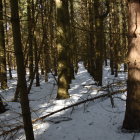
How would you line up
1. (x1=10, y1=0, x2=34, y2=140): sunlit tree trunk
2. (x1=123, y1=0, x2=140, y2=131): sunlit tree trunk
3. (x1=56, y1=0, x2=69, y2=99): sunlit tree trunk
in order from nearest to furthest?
(x1=10, y1=0, x2=34, y2=140): sunlit tree trunk, (x1=123, y1=0, x2=140, y2=131): sunlit tree trunk, (x1=56, y1=0, x2=69, y2=99): sunlit tree trunk

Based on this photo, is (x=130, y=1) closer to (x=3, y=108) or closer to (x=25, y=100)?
(x=25, y=100)

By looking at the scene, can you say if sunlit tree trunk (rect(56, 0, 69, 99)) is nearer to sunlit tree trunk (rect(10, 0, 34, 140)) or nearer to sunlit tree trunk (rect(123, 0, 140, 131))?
sunlit tree trunk (rect(123, 0, 140, 131))

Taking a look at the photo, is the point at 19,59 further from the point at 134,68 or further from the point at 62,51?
the point at 62,51

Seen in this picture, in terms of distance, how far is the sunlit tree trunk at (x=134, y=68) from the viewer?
4066 millimetres

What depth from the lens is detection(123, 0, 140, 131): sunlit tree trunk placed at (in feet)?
13.3

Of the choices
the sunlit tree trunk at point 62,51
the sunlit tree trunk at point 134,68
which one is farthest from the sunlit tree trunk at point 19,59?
the sunlit tree trunk at point 62,51

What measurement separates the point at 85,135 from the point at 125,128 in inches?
34.9

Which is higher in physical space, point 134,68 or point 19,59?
point 19,59

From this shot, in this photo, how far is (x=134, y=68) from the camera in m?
4.17

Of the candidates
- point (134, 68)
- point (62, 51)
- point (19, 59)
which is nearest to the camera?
point (19, 59)

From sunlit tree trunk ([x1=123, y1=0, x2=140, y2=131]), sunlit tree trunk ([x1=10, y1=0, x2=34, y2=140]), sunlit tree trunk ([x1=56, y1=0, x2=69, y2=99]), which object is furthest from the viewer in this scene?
sunlit tree trunk ([x1=56, y1=0, x2=69, y2=99])

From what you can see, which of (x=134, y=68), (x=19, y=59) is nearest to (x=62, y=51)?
(x=134, y=68)

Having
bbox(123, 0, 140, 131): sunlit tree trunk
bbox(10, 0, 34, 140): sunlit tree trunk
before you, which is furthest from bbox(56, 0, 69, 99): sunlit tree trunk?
bbox(10, 0, 34, 140): sunlit tree trunk

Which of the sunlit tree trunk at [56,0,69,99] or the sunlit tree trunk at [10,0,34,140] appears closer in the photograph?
the sunlit tree trunk at [10,0,34,140]
